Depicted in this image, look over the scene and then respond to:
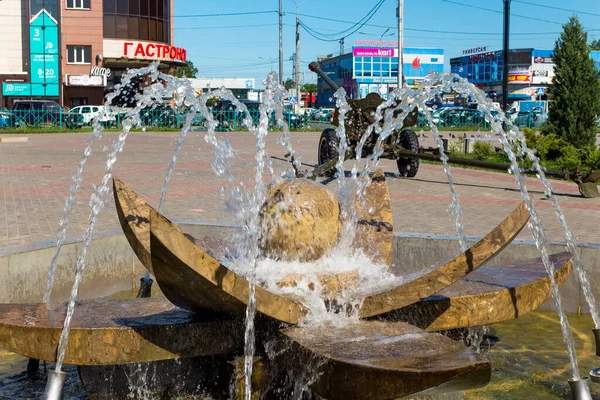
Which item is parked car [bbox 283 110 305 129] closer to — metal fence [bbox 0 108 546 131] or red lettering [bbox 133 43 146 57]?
metal fence [bbox 0 108 546 131]

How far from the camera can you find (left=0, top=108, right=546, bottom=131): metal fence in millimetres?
30509

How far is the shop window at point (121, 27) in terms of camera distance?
40125 millimetres

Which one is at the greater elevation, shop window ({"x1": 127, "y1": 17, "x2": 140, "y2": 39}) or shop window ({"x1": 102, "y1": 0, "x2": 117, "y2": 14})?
shop window ({"x1": 102, "y1": 0, "x2": 117, "y2": 14})

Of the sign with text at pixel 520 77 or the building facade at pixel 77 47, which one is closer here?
the building facade at pixel 77 47

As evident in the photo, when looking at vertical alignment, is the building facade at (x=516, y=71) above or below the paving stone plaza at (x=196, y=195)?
above

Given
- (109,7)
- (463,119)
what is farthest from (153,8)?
(463,119)

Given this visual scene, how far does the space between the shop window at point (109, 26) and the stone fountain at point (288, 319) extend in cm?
3832

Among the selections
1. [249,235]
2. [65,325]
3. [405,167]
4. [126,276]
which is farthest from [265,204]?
[405,167]

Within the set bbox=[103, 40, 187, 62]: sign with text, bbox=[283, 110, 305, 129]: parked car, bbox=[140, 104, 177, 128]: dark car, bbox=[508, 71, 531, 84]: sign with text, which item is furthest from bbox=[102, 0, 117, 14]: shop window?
bbox=[508, 71, 531, 84]: sign with text

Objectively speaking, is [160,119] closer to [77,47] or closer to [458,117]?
[77,47]

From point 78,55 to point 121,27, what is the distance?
2.67 meters

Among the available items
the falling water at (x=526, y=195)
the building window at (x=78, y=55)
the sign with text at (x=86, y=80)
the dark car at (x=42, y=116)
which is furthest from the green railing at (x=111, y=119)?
the falling water at (x=526, y=195)

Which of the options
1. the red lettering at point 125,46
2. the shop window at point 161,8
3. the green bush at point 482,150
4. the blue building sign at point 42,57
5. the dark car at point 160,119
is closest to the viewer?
the green bush at point 482,150

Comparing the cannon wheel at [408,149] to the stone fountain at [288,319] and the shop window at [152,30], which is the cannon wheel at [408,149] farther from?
the shop window at [152,30]
